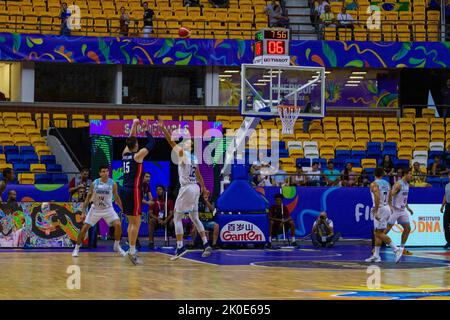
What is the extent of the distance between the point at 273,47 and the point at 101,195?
706 centimetres

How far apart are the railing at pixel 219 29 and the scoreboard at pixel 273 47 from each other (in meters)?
10.4

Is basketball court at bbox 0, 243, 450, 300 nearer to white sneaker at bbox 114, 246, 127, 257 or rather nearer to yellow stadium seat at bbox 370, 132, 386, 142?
white sneaker at bbox 114, 246, 127, 257

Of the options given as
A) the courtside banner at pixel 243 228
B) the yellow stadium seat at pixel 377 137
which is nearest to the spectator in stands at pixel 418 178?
the yellow stadium seat at pixel 377 137

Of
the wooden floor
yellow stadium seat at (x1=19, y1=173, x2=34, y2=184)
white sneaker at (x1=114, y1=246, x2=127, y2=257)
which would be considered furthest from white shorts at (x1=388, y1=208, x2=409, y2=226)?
yellow stadium seat at (x1=19, y1=173, x2=34, y2=184)

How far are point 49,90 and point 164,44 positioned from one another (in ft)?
15.2

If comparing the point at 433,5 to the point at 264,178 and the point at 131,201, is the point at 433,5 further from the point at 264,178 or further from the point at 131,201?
the point at 131,201

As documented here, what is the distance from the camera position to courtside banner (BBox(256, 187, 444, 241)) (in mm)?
26969

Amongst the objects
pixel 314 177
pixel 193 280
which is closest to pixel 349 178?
pixel 314 177

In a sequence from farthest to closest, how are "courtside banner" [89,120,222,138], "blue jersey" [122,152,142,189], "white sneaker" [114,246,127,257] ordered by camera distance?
1. "courtside banner" [89,120,222,138]
2. "white sneaker" [114,246,127,257]
3. "blue jersey" [122,152,142,189]

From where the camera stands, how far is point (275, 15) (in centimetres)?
3569

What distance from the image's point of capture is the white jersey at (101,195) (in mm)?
19594

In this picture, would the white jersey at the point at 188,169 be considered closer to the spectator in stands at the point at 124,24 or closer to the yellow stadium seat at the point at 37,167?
the yellow stadium seat at the point at 37,167
